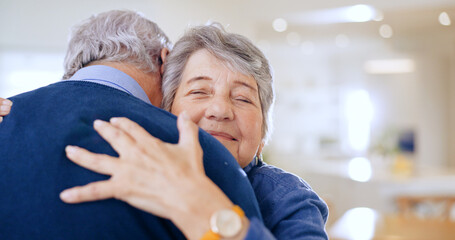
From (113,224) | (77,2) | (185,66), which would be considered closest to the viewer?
(113,224)

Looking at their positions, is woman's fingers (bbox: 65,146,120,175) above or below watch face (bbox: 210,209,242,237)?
above

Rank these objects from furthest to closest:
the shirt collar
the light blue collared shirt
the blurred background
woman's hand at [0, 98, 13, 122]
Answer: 1. the blurred background
2. the shirt collar
3. the light blue collared shirt
4. woman's hand at [0, 98, 13, 122]

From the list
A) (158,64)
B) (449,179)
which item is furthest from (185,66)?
(449,179)

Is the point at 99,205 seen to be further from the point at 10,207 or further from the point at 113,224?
the point at 10,207

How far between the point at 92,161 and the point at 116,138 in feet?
0.18

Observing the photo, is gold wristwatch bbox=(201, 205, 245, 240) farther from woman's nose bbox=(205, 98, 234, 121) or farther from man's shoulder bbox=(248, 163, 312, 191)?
woman's nose bbox=(205, 98, 234, 121)

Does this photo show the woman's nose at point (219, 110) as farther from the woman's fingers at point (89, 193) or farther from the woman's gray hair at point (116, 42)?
the woman's fingers at point (89, 193)

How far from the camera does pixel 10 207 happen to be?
70 cm

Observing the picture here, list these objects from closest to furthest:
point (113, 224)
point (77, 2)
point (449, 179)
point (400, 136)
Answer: point (113, 224) < point (77, 2) < point (449, 179) < point (400, 136)

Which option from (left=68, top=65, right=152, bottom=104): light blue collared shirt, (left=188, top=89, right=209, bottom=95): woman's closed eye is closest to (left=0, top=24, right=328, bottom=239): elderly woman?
(left=188, top=89, right=209, bottom=95): woman's closed eye

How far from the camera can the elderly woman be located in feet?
2.19

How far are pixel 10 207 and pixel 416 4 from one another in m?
5.30

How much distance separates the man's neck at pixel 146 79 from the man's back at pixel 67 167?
295 millimetres

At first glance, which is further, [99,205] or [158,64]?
[158,64]
